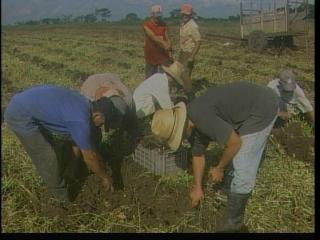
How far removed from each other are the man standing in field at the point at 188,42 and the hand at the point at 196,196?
2.81 feet

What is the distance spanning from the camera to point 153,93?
15.5 feet

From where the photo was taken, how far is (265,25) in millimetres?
5422

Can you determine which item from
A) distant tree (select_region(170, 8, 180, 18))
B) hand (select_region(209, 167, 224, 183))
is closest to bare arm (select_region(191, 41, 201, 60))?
distant tree (select_region(170, 8, 180, 18))

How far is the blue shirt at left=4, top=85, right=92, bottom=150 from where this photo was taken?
3.96 meters

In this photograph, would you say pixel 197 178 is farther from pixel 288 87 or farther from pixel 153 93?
pixel 288 87

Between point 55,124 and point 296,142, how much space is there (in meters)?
2.40

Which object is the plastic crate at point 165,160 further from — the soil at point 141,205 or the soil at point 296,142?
the soil at point 296,142

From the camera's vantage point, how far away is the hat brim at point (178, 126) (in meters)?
4.22

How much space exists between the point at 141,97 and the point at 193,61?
1.89ft

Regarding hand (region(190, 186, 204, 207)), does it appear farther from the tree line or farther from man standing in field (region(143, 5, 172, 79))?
the tree line

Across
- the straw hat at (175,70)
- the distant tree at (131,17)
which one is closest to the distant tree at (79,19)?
the distant tree at (131,17)

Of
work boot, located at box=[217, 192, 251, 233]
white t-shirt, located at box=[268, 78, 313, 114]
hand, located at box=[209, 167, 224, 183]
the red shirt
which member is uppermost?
the red shirt

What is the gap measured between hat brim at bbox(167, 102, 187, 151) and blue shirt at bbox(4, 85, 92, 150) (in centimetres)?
72
